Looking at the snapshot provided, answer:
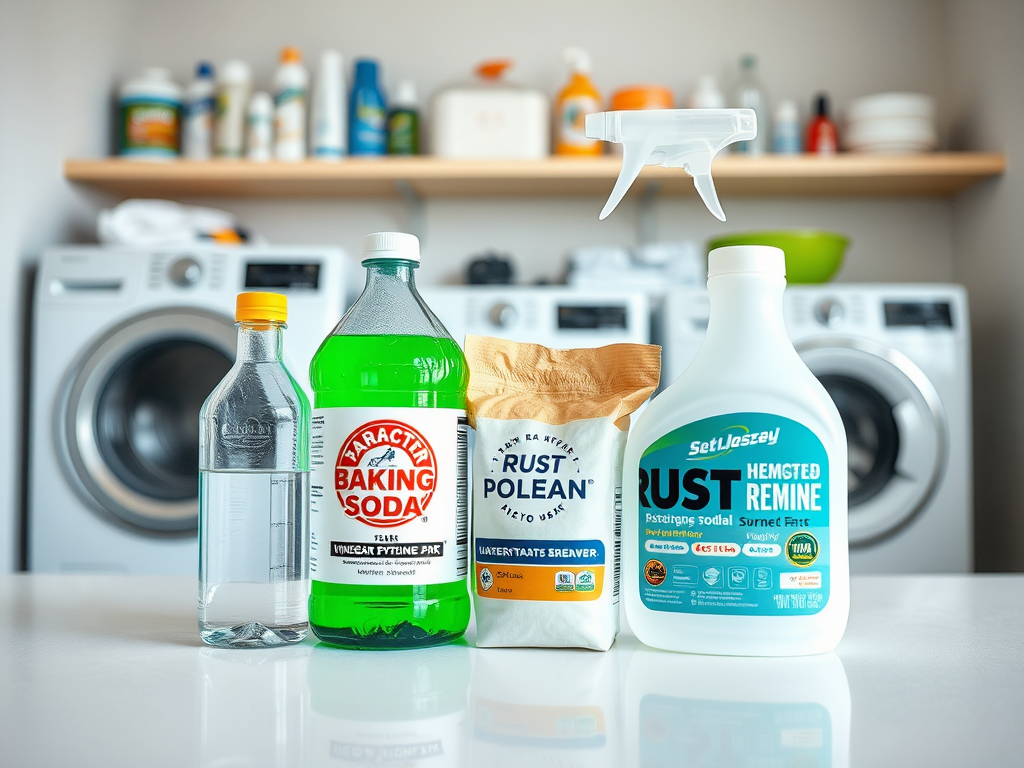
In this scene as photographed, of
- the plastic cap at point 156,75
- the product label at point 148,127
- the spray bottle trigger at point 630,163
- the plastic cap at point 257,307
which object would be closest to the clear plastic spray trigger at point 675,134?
the spray bottle trigger at point 630,163

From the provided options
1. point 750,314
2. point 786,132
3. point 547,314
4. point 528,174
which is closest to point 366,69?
point 528,174

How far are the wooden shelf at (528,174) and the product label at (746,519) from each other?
5.64 ft

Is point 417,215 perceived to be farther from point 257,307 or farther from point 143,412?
point 257,307

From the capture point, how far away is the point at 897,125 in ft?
7.39

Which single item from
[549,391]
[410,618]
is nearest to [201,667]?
[410,618]

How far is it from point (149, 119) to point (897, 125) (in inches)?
75.3

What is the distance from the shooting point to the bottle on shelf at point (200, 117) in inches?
92.5

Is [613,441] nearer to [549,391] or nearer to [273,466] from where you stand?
[549,391]

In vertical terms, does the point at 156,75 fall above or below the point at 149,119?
above

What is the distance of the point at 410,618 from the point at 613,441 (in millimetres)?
167

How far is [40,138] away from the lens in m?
2.09

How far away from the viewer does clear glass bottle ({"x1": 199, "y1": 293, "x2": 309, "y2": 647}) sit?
570 millimetres

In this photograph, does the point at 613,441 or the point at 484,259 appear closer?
the point at 613,441

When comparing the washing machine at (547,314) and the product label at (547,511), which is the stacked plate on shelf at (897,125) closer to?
the washing machine at (547,314)
